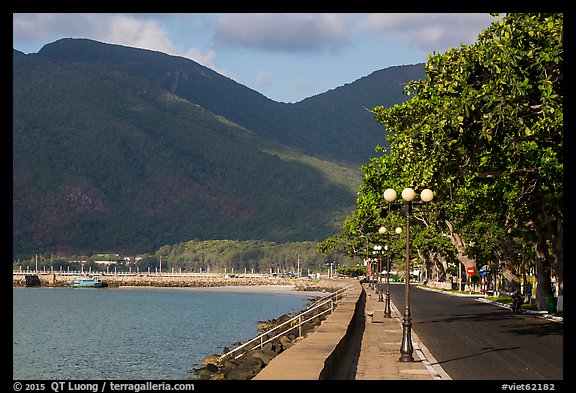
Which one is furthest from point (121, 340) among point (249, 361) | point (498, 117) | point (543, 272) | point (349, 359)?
point (498, 117)

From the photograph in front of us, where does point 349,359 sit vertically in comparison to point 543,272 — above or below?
below

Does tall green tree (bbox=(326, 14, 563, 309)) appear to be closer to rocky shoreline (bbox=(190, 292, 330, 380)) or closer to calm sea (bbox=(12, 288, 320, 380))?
rocky shoreline (bbox=(190, 292, 330, 380))

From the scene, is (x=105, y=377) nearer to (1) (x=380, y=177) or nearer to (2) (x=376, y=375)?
(1) (x=380, y=177)

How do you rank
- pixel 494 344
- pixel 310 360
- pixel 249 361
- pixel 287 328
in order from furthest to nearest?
pixel 287 328
pixel 494 344
pixel 249 361
pixel 310 360

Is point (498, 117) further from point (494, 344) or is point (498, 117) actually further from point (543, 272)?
point (543, 272)

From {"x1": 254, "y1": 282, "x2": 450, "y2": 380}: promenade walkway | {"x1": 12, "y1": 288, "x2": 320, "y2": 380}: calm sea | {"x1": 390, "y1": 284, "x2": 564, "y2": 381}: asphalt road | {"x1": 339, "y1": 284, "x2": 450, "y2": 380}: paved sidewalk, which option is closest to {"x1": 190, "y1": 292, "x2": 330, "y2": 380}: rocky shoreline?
{"x1": 254, "y1": 282, "x2": 450, "y2": 380}: promenade walkway

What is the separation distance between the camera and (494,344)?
34.2 meters

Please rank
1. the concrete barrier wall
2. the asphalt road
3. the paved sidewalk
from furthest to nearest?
the asphalt road < the paved sidewalk < the concrete barrier wall

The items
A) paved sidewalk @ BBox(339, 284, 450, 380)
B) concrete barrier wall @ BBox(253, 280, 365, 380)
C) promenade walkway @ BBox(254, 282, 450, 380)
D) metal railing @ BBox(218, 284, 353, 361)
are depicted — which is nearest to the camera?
concrete barrier wall @ BBox(253, 280, 365, 380)

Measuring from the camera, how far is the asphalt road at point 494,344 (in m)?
25.1

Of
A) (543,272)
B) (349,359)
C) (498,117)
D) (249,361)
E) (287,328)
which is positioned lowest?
(287,328)

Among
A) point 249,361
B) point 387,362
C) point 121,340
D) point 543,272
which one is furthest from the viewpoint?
→ point 121,340

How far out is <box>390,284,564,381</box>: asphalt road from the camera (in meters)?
25.1
